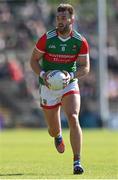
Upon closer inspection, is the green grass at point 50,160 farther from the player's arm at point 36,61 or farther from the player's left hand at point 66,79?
the player's arm at point 36,61

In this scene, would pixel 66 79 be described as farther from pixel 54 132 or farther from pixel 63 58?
pixel 54 132

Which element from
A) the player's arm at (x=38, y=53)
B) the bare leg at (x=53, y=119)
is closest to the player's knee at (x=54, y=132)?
the bare leg at (x=53, y=119)

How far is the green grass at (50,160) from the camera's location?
1112cm

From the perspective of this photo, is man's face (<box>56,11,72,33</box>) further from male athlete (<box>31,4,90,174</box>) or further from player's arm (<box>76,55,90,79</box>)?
player's arm (<box>76,55,90,79</box>)

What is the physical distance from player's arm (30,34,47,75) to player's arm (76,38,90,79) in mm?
559

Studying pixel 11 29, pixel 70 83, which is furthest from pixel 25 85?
pixel 70 83

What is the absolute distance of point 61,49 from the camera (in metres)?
12.1

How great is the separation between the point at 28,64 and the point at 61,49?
67.3ft

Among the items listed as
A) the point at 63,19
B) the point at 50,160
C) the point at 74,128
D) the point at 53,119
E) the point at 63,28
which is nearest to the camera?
the point at 74,128

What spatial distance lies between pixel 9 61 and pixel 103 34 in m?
4.14

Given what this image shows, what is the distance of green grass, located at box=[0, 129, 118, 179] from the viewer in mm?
11117

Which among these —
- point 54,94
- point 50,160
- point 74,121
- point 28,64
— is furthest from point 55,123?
point 28,64

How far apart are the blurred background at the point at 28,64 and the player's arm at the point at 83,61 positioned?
1827 cm

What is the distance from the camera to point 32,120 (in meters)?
32.1
